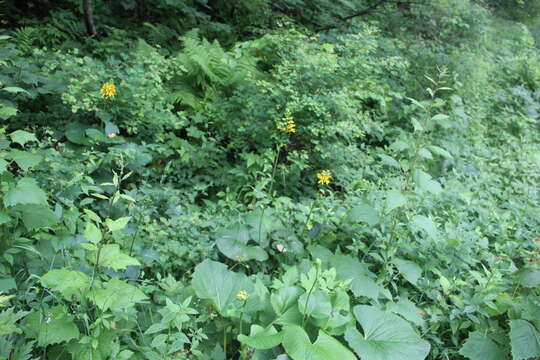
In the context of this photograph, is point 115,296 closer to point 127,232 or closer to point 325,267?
point 127,232

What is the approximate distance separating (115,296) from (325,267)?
3.68ft

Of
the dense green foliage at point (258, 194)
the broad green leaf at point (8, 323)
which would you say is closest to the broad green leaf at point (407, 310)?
the dense green foliage at point (258, 194)

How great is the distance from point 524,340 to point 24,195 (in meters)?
2.34

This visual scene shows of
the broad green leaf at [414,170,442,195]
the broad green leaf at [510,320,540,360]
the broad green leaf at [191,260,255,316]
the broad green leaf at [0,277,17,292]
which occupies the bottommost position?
the broad green leaf at [191,260,255,316]

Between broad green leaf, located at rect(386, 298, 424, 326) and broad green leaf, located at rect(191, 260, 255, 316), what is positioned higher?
broad green leaf, located at rect(191, 260, 255, 316)

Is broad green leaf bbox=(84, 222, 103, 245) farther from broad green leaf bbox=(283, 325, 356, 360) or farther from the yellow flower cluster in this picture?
the yellow flower cluster

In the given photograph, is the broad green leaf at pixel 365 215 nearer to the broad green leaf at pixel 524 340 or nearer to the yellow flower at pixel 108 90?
the broad green leaf at pixel 524 340

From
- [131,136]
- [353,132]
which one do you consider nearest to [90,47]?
[131,136]

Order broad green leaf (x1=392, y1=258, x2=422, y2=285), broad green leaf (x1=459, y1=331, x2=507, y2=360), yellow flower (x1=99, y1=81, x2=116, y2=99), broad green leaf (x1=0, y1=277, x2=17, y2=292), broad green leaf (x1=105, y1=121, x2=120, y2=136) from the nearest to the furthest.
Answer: broad green leaf (x1=0, y1=277, x2=17, y2=292) < broad green leaf (x1=459, y1=331, x2=507, y2=360) < broad green leaf (x1=392, y1=258, x2=422, y2=285) < yellow flower (x1=99, y1=81, x2=116, y2=99) < broad green leaf (x1=105, y1=121, x2=120, y2=136)

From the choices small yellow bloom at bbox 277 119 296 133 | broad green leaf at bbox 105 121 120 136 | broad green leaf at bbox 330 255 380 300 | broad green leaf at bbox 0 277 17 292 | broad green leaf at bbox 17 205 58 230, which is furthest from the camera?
broad green leaf at bbox 105 121 120 136

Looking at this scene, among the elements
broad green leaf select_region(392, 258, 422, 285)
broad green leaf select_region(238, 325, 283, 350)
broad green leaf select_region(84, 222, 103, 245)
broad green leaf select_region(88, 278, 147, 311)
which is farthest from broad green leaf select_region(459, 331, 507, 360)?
broad green leaf select_region(84, 222, 103, 245)

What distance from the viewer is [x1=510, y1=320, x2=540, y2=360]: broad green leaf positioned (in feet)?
6.05

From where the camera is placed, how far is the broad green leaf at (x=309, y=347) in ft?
5.06

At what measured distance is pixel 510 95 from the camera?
5.92 meters
